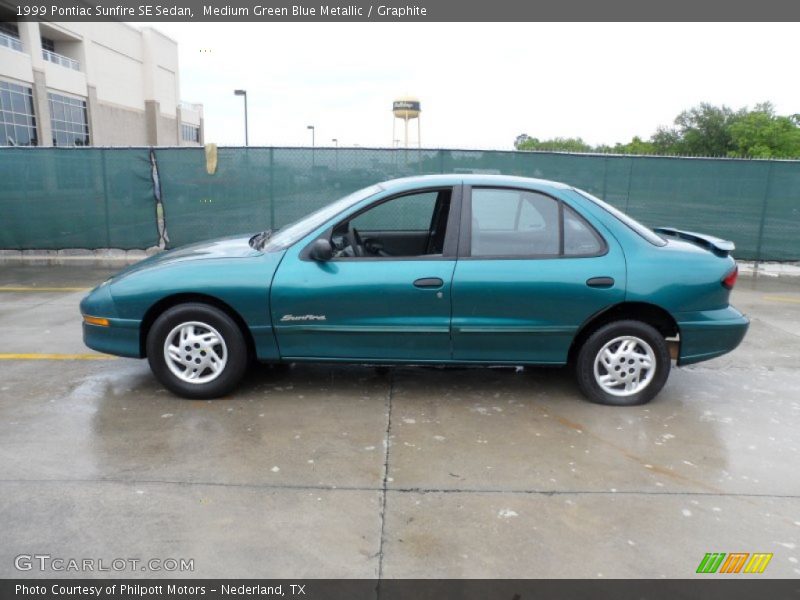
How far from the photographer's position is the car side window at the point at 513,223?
14.3ft

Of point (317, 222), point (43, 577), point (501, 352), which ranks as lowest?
point (43, 577)

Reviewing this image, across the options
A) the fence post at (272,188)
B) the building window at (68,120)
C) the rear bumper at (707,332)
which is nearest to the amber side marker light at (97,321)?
the rear bumper at (707,332)

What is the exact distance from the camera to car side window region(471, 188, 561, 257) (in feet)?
14.3

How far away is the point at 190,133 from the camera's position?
73.1 m

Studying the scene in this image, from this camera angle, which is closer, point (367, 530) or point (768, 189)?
point (367, 530)

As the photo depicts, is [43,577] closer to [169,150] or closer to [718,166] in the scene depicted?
[169,150]

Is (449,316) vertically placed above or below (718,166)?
below

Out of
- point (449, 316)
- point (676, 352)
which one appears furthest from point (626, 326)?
point (449, 316)

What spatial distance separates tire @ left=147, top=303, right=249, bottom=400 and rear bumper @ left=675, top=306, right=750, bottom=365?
3.13m

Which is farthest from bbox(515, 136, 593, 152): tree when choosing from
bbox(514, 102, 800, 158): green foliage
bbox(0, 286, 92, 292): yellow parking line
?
bbox(0, 286, 92, 292): yellow parking line

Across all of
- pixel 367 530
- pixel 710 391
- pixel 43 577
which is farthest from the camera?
pixel 710 391

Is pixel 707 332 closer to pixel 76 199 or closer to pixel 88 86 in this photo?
pixel 76 199

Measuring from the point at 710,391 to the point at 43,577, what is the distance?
459cm

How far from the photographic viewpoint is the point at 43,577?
260 centimetres
